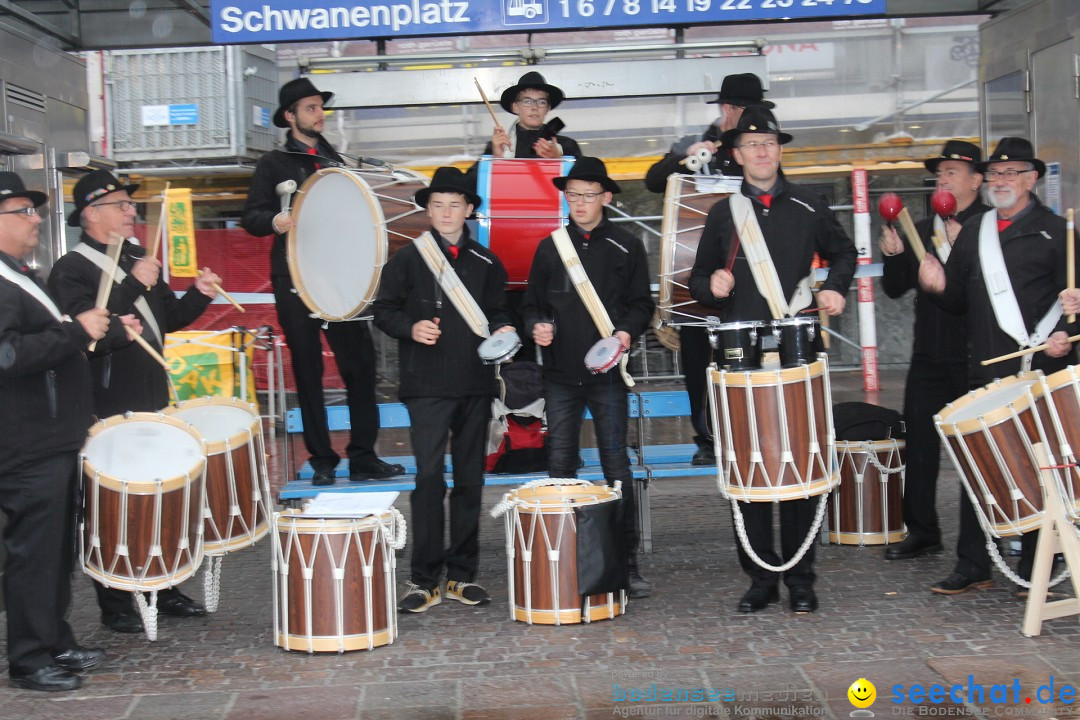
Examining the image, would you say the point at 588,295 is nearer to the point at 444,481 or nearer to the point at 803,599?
the point at 444,481

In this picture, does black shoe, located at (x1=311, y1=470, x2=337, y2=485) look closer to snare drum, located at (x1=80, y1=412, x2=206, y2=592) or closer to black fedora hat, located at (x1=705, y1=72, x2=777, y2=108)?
snare drum, located at (x1=80, y1=412, x2=206, y2=592)

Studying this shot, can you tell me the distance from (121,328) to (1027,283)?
159 inches

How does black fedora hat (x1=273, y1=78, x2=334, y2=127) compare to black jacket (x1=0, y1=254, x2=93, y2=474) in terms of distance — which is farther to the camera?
black fedora hat (x1=273, y1=78, x2=334, y2=127)

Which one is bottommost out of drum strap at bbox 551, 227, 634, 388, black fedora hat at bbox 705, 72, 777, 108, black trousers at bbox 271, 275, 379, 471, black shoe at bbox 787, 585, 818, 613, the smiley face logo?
the smiley face logo

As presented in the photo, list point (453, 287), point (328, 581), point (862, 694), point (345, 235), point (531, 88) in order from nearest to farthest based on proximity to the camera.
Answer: point (862, 694) < point (328, 581) < point (453, 287) < point (345, 235) < point (531, 88)

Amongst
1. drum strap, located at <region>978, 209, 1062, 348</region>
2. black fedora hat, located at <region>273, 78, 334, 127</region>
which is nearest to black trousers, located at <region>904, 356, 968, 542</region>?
drum strap, located at <region>978, 209, 1062, 348</region>

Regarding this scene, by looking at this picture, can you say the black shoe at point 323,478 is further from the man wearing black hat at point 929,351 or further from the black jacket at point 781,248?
the man wearing black hat at point 929,351

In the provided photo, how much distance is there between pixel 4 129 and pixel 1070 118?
19.1 ft

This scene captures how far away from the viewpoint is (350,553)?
5.32 m

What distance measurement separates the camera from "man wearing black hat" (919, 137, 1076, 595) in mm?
5641

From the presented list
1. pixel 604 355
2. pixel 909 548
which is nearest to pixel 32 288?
pixel 604 355

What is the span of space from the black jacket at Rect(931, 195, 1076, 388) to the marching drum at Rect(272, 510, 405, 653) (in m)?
2.82

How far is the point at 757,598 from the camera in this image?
5.76 metres

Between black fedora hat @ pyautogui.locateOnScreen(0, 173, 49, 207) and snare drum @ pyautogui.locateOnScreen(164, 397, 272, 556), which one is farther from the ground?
black fedora hat @ pyautogui.locateOnScreen(0, 173, 49, 207)
